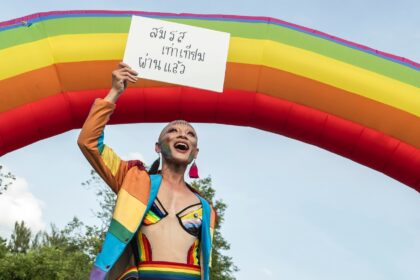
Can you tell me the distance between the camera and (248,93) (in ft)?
12.9

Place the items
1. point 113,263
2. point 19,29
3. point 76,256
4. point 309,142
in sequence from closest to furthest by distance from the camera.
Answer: point 113,263 < point 19,29 < point 309,142 < point 76,256

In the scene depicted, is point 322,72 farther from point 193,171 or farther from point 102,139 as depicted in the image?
point 102,139

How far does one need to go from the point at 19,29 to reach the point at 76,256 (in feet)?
46.9

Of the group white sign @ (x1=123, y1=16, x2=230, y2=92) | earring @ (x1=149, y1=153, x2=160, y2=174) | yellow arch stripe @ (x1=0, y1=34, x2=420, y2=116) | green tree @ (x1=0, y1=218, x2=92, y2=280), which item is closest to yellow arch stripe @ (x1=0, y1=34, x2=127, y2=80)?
yellow arch stripe @ (x1=0, y1=34, x2=420, y2=116)

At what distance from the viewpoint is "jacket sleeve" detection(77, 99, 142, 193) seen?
2.37m

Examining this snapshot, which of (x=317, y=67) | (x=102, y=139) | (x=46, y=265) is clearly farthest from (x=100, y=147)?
(x=46, y=265)

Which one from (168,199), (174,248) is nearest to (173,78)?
(168,199)

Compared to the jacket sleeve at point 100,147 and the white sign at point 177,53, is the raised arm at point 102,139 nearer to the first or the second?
the jacket sleeve at point 100,147

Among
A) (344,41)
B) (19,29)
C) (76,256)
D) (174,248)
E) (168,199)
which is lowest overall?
(174,248)

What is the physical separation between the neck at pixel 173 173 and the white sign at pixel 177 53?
0.52 metres

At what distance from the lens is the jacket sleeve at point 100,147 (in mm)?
2367

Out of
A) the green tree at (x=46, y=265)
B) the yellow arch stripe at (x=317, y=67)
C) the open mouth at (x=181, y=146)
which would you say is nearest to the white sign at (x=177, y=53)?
the open mouth at (x=181, y=146)

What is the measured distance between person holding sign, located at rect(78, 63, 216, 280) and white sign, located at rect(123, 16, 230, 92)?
355 mm

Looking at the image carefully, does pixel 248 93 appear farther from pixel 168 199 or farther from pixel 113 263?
pixel 113 263
